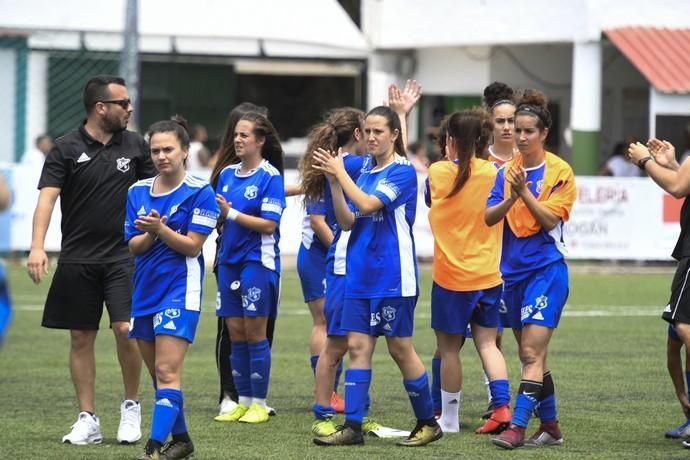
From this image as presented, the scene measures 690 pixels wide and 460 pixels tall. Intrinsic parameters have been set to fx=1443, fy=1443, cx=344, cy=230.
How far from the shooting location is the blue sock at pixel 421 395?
862cm

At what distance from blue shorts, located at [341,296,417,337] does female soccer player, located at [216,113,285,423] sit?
1.27 metres

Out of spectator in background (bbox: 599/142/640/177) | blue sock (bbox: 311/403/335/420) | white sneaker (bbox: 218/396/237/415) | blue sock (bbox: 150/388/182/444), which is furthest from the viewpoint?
spectator in background (bbox: 599/142/640/177)

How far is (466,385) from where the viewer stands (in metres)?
11.6

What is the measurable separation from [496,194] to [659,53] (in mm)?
17966

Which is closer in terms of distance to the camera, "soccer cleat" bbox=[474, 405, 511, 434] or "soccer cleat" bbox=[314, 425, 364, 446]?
"soccer cleat" bbox=[314, 425, 364, 446]

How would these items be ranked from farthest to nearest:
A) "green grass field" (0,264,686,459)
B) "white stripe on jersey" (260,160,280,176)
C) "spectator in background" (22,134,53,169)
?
"spectator in background" (22,134,53,169), "white stripe on jersey" (260,160,280,176), "green grass field" (0,264,686,459)

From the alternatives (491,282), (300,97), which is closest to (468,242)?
(491,282)

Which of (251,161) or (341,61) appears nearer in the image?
(251,161)

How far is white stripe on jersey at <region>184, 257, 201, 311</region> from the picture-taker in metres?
8.01

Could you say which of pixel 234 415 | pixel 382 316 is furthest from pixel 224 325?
pixel 382 316

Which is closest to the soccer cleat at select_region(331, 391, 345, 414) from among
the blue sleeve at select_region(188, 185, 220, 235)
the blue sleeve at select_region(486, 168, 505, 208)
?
the blue sleeve at select_region(486, 168, 505, 208)

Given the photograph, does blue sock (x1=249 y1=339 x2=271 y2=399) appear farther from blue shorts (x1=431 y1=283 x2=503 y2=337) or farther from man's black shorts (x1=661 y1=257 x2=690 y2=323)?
man's black shorts (x1=661 y1=257 x2=690 y2=323)

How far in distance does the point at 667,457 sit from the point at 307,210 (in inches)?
121

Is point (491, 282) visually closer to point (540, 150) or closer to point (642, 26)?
point (540, 150)
